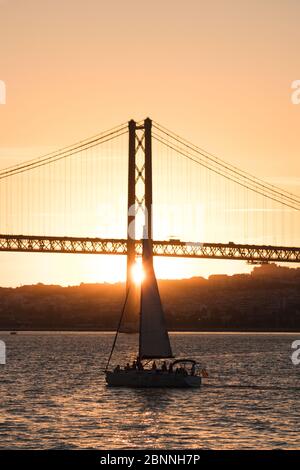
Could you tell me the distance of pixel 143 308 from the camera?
60375 mm

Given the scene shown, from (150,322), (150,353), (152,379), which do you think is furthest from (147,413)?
(150,322)

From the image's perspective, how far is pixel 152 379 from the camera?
57719mm

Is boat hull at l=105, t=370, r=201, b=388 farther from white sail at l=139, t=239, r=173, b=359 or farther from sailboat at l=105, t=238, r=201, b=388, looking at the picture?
white sail at l=139, t=239, r=173, b=359

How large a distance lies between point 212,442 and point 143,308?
74.7ft

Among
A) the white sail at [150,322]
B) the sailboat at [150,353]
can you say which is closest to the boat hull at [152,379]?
the sailboat at [150,353]

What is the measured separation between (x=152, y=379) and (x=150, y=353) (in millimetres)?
1789

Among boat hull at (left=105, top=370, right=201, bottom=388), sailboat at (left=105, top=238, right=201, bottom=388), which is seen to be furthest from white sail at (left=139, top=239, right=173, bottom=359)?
boat hull at (left=105, top=370, right=201, bottom=388)

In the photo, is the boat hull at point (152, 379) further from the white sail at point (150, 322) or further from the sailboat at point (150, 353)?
the white sail at point (150, 322)

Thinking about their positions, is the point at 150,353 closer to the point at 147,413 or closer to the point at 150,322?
the point at 150,322

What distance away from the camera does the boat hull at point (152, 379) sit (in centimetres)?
5769

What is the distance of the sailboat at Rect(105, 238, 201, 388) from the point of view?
190ft

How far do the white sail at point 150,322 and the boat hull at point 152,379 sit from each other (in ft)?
4.19
